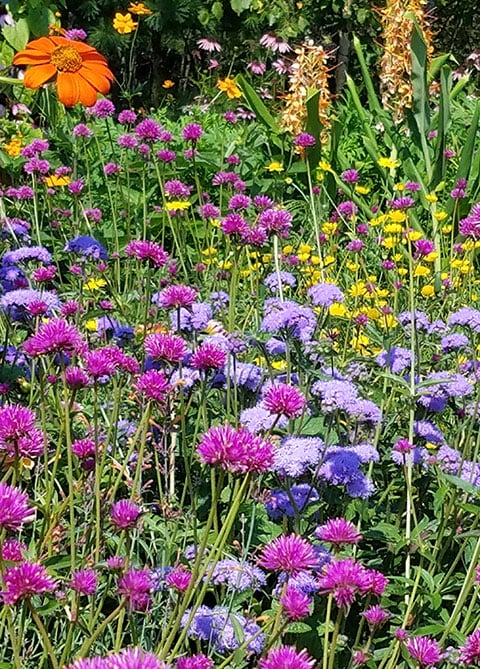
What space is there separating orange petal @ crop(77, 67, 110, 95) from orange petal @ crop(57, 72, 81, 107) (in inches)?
1.2

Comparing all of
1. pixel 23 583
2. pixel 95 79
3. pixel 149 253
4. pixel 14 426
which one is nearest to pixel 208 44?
pixel 95 79

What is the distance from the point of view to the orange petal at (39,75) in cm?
180

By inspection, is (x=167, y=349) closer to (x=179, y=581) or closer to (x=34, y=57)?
(x=179, y=581)

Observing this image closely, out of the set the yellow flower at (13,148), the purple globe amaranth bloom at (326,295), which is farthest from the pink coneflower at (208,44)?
the purple globe amaranth bloom at (326,295)

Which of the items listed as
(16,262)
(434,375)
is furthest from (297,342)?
(16,262)

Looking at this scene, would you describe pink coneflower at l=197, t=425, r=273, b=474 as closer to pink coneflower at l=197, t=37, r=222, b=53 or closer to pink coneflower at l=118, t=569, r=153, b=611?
pink coneflower at l=118, t=569, r=153, b=611

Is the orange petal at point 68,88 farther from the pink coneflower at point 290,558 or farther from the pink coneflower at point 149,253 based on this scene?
the pink coneflower at point 290,558

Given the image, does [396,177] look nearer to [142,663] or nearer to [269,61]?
[269,61]

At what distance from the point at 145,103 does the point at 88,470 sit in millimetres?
5831

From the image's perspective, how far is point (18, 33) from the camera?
416cm

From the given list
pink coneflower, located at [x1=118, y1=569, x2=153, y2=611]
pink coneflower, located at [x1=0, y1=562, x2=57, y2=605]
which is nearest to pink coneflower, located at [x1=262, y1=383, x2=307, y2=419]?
pink coneflower, located at [x1=118, y1=569, x2=153, y2=611]

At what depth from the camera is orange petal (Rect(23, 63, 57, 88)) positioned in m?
1.80

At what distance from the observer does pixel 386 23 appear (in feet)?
15.4

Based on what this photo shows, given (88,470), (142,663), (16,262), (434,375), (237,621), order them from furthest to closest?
(16,262) → (434,375) → (88,470) → (237,621) → (142,663)
